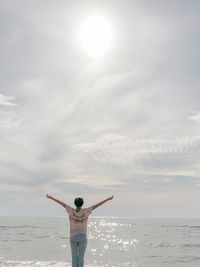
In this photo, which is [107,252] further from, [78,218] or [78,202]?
[78,202]

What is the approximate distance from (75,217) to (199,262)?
2234 cm

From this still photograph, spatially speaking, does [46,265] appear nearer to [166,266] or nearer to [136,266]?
[136,266]

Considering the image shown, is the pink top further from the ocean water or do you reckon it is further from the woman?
the ocean water

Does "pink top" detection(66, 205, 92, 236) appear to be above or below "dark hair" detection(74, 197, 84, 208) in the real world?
below

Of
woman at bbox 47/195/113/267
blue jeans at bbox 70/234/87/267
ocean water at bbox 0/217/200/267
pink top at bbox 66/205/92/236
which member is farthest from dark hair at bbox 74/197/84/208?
ocean water at bbox 0/217/200/267

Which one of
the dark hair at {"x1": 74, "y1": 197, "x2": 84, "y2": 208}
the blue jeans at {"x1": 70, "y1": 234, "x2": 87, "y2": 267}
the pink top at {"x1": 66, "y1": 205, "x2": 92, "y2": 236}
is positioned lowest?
the blue jeans at {"x1": 70, "y1": 234, "x2": 87, "y2": 267}

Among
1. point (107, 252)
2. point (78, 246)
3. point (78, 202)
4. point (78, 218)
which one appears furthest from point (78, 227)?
point (107, 252)

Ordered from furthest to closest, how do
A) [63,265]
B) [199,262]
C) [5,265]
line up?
[199,262], [63,265], [5,265]

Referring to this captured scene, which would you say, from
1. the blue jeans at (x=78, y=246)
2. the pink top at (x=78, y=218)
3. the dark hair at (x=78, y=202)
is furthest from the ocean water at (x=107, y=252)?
the dark hair at (x=78, y=202)

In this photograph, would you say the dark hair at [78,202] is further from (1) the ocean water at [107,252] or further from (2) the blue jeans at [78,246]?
(1) the ocean water at [107,252]

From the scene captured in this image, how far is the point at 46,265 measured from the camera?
80.9ft

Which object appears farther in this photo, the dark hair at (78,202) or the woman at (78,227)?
the woman at (78,227)

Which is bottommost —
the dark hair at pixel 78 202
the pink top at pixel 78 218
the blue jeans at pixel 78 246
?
the blue jeans at pixel 78 246

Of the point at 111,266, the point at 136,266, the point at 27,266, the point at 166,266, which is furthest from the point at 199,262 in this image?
the point at 27,266
